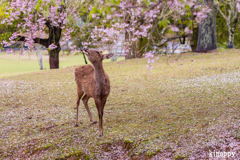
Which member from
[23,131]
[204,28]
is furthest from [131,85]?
[204,28]

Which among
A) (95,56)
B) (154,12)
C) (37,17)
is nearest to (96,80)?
(95,56)

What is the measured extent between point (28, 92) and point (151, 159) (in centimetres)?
1020

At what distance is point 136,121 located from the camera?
741 centimetres

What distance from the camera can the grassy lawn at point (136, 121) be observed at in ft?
18.2

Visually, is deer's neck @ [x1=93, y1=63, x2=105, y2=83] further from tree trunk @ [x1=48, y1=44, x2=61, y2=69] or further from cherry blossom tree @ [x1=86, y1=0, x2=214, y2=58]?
tree trunk @ [x1=48, y1=44, x2=61, y2=69]

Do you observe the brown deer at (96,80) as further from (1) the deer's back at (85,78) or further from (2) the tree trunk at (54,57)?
(2) the tree trunk at (54,57)

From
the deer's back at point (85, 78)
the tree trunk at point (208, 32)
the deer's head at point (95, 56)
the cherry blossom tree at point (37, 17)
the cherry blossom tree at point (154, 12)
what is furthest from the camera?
the tree trunk at point (208, 32)

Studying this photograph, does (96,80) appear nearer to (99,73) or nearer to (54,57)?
(99,73)

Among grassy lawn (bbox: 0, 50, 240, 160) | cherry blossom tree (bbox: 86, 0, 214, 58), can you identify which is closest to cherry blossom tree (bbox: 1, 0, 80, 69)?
cherry blossom tree (bbox: 86, 0, 214, 58)

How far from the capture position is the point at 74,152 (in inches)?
229

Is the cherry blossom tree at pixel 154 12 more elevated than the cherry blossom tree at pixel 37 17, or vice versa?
the cherry blossom tree at pixel 37 17

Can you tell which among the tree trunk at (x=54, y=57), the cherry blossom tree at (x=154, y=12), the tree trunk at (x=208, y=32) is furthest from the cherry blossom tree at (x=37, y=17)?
the tree trunk at (x=208, y=32)

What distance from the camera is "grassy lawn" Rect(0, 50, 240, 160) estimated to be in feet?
18.2

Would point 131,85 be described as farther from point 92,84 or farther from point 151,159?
point 151,159
